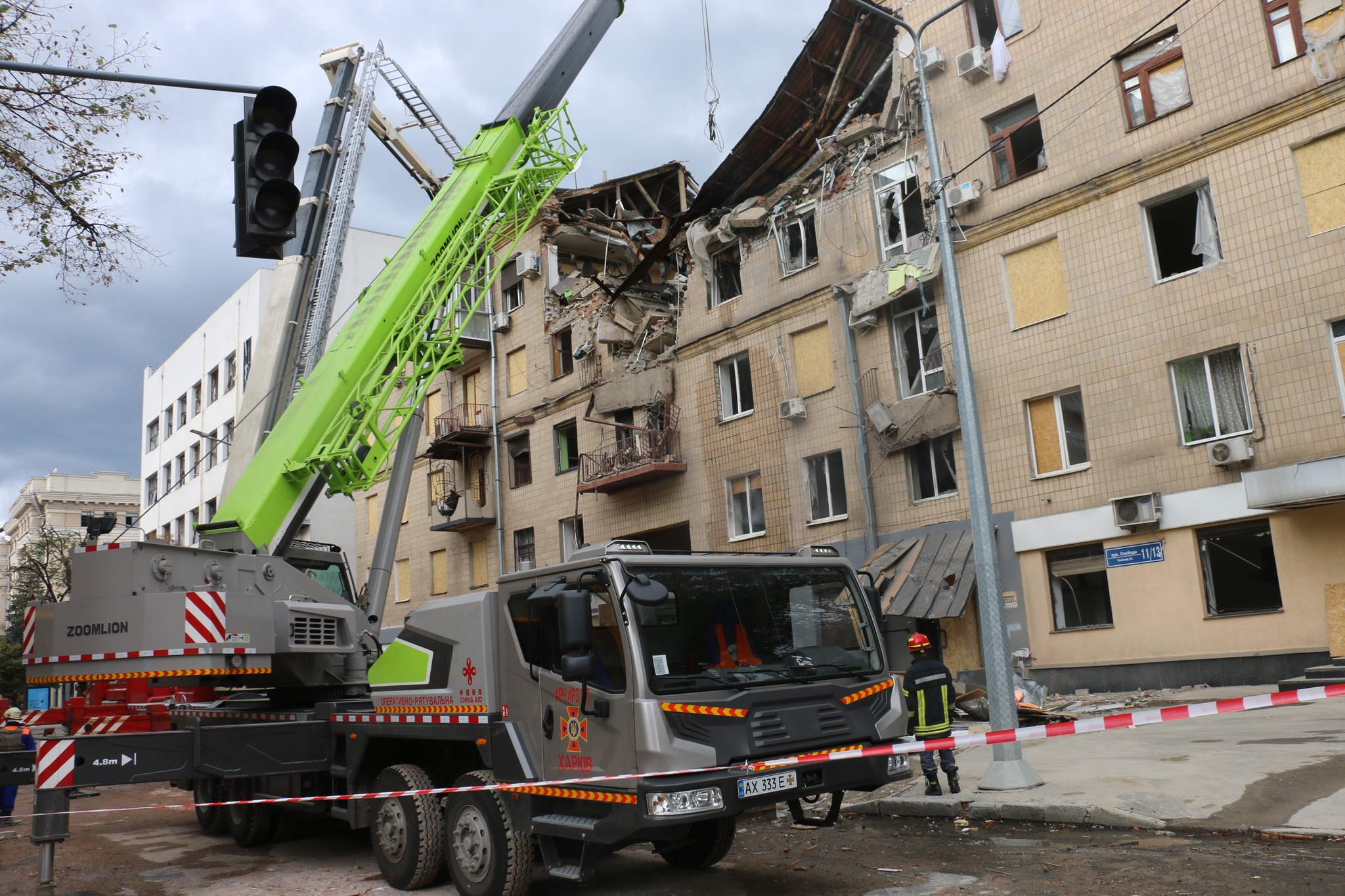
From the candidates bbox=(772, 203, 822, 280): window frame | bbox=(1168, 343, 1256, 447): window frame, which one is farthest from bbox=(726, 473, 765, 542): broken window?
bbox=(1168, 343, 1256, 447): window frame

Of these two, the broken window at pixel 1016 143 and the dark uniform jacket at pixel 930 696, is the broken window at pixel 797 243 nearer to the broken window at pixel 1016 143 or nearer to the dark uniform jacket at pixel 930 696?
the broken window at pixel 1016 143

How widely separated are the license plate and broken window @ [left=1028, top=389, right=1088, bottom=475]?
1269 cm

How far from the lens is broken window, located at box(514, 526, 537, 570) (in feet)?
95.7

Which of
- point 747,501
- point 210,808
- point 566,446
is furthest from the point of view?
point 566,446

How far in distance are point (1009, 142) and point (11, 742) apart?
60.8ft

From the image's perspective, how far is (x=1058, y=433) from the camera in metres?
17.8

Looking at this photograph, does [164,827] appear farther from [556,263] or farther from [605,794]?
[556,263]

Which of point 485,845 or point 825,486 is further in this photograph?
point 825,486

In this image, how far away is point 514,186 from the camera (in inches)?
575

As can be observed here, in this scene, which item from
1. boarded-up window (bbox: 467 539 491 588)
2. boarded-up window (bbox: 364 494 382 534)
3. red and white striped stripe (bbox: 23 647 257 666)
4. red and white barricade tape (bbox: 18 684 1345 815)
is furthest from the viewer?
boarded-up window (bbox: 364 494 382 534)

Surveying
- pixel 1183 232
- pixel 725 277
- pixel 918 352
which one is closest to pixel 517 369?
pixel 725 277

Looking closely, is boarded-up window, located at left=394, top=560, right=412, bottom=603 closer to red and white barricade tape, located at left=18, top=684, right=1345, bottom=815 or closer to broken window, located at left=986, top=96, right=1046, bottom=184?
broken window, located at left=986, top=96, right=1046, bottom=184

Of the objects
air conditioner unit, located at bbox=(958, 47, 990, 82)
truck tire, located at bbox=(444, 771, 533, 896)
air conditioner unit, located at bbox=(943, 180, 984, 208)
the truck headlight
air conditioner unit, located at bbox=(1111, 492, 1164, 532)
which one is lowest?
truck tire, located at bbox=(444, 771, 533, 896)

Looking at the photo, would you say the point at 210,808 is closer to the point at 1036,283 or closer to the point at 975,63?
the point at 1036,283
